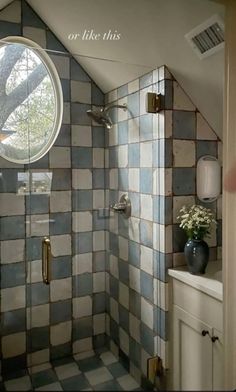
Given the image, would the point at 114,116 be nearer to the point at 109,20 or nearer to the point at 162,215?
the point at 109,20

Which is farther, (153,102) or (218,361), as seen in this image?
(153,102)

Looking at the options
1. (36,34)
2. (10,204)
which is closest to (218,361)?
(10,204)

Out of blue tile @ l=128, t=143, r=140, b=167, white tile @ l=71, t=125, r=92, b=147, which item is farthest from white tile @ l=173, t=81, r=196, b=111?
white tile @ l=71, t=125, r=92, b=147

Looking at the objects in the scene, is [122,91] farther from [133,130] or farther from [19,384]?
[19,384]

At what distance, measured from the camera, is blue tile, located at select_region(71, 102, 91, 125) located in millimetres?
1756

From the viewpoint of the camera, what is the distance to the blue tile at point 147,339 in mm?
1634

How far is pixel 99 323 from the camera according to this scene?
1831mm

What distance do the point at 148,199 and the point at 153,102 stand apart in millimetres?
486

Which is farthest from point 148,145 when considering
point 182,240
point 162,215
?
point 182,240

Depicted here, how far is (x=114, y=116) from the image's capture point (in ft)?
5.81

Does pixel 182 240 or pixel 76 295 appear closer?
pixel 182 240

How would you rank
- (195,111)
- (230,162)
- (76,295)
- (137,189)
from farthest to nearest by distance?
(76,295) → (137,189) → (195,111) → (230,162)

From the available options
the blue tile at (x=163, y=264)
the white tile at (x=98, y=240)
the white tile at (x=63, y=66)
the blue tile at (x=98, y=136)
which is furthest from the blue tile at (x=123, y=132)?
the blue tile at (x=163, y=264)

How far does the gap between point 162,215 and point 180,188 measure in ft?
0.54
